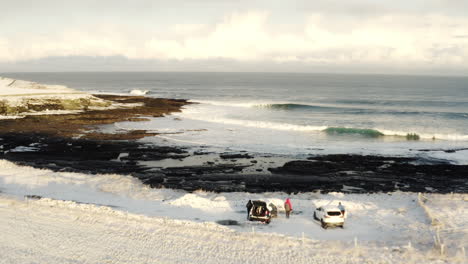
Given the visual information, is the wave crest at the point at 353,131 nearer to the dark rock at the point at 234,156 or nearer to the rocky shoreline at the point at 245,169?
the rocky shoreline at the point at 245,169

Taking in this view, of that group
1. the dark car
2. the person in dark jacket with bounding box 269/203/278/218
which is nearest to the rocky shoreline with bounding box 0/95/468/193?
the person in dark jacket with bounding box 269/203/278/218

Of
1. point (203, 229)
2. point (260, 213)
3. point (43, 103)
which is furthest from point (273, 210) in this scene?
point (43, 103)

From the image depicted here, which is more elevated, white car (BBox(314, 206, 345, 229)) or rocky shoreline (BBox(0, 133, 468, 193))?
white car (BBox(314, 206, 345, 229))

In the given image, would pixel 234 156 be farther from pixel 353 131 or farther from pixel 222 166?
pixel 353 131

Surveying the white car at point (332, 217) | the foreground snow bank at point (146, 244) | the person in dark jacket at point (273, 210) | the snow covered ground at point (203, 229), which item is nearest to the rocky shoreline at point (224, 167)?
the snow covered ground at point (203, 229)

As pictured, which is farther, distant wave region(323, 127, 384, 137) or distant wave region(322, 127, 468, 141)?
distant wave region(323, 127, 384, 137)

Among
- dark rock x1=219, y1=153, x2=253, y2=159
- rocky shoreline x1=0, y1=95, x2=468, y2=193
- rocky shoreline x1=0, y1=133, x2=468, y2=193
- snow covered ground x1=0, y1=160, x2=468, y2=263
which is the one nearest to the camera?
snow covered ground x1=0, y1=160, x2=468, y2=263

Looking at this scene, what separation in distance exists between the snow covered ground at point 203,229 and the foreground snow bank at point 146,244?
4 cm

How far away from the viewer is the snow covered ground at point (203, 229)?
15.7m

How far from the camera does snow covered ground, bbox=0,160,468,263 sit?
15.7 metres

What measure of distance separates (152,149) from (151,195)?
49.6 ft

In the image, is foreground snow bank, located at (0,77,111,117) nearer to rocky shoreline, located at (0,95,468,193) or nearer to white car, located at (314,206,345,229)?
rocky shoreline, located at (0,95,468,193)

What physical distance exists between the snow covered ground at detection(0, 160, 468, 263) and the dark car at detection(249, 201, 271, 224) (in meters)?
0.44

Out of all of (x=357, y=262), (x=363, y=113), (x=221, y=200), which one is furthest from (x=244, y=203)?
(x=363, y=113)
